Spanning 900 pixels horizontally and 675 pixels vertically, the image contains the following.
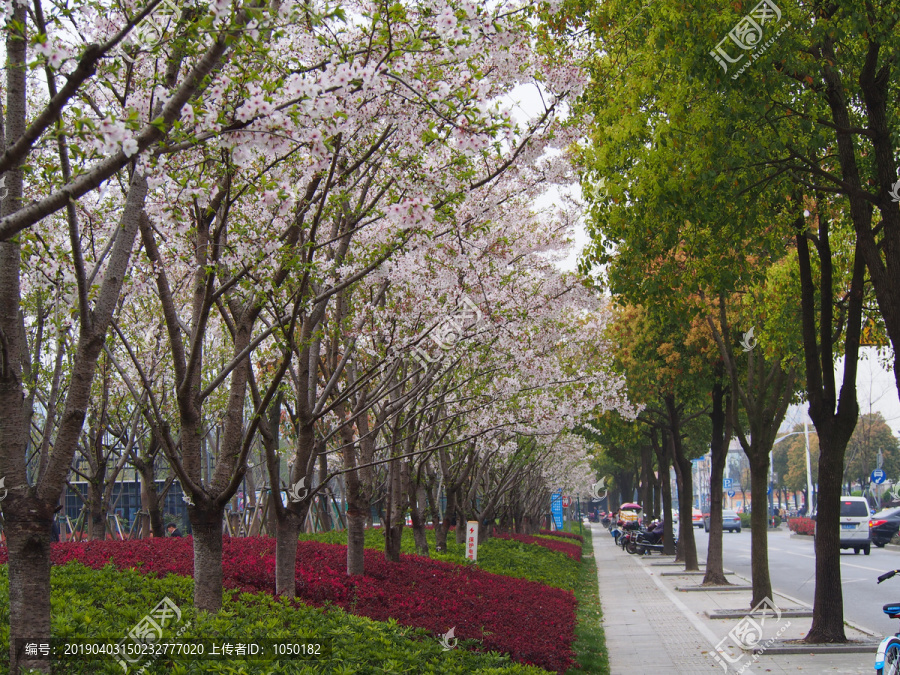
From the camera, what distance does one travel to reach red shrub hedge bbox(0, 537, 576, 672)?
9086 mm

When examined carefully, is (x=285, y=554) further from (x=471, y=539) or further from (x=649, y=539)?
(x=649, y=539)

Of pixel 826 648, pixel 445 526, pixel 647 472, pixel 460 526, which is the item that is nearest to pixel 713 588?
pixel 445 526

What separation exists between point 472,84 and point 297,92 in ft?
9.89

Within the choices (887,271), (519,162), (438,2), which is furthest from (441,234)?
(887,271)

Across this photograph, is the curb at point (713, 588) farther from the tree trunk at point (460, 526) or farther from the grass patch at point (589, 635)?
the tree trunk at point (460, 526)

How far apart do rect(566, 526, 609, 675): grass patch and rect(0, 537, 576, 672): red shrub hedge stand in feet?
0.69

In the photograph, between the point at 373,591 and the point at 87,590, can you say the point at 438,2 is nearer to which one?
the point at 87,590

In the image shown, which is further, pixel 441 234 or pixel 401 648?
pixel 441 234

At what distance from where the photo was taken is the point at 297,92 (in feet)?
15.0

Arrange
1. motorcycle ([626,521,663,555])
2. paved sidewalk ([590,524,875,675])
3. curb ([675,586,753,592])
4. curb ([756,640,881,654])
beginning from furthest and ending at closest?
motorcycle ([626,521,663,555])
curb ([675,586,753,592])
curb ([756,640,881,654])
paved sidewalk ([590,524,875,675])

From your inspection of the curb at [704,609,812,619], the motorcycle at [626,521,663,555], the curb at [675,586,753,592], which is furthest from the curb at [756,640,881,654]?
the motorcycle at [626,521,663,555]

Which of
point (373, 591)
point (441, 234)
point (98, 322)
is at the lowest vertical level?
point (373, 591)

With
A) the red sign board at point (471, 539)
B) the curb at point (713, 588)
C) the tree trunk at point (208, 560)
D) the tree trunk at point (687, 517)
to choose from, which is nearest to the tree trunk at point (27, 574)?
the tree trunk at point (208, 560)

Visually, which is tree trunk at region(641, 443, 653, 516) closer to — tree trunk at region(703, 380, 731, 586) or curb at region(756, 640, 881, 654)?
tree trunk at region(703, 380, 731, 586)
